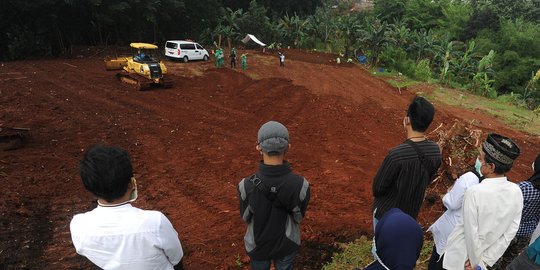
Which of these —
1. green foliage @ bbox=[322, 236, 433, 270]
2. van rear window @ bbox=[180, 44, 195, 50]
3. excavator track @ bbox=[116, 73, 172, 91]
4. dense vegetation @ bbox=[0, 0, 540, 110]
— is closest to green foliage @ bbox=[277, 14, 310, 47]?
dense vegetation @ bbox=[0, 0, 540, 110]

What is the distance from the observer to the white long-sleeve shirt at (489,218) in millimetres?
2680

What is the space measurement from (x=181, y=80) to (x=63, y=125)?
6.47m

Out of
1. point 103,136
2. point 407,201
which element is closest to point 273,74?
point 103,136

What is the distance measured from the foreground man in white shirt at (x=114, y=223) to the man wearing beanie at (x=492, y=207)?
227cm

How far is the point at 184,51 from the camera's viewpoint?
1894 centimetres

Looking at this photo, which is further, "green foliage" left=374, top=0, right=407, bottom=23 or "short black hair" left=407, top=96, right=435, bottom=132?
"green foliage" left=374, top=0, right=407, bottom=23

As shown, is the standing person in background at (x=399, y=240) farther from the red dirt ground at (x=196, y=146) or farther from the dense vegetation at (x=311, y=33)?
the dense vegetation at (x=311, y=33)

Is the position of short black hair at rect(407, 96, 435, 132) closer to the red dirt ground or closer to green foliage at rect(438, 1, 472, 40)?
the red dirt ground

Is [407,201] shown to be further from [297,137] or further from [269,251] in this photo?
[297,137]

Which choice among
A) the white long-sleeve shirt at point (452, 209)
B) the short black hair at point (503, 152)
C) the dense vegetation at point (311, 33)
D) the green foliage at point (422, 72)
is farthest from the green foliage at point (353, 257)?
the green foliage at point (422, 72)

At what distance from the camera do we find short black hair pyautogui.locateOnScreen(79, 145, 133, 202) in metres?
1.94

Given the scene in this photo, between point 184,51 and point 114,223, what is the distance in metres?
18.1

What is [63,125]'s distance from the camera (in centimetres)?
912

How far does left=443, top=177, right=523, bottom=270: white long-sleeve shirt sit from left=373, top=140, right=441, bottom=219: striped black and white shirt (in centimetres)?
43
